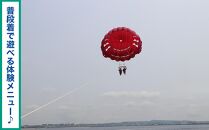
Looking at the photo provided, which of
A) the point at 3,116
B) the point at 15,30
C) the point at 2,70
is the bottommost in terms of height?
the point at 3,116

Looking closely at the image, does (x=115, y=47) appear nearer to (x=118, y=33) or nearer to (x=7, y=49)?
(x=118, y=33)

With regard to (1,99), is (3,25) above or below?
above

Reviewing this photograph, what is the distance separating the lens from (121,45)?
153 ft

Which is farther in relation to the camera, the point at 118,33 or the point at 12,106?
the point at 118,33

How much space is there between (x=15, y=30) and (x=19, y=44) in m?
0.98

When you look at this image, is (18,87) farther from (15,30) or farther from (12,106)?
(15,30)

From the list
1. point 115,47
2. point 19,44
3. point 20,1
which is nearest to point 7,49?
point 19,44

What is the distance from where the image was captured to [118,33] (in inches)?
1850

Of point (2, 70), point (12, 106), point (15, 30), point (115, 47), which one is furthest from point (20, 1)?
point (115, 47)

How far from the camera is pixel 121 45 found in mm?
46625

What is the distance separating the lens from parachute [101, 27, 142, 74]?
152 feet

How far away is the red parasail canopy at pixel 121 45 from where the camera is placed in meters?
46.5

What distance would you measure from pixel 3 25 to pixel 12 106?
523 cm

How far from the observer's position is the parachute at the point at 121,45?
46.5m
